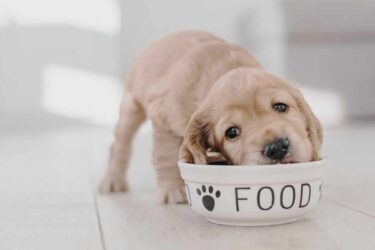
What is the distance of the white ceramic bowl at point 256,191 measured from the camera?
137cm

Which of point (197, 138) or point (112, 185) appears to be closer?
point (197, 138)

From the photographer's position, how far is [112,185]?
2.21 m

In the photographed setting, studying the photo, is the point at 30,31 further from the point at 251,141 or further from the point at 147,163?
the point at 251,141

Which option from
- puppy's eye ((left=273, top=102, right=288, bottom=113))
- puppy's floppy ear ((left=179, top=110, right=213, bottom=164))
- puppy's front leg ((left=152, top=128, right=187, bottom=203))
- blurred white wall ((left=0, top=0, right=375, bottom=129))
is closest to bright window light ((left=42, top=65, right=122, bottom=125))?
blurred white wall ((left=0, top=0, right=375, bottom=129))

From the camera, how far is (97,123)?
5906 mm

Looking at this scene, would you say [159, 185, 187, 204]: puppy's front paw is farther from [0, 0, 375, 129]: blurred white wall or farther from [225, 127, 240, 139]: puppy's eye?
[0, 0, 375, 129]: blurred white wall

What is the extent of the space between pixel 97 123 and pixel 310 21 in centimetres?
199

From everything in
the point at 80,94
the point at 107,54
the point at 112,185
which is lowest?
the point at 80,94

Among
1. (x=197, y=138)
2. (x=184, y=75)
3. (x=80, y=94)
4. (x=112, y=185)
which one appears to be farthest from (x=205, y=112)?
(x=80, y=94)

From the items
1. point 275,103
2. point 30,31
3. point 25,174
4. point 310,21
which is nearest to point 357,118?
point 310,21

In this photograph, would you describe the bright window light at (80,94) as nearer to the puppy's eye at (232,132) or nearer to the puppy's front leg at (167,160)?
the puppy's front leg at (167,160)

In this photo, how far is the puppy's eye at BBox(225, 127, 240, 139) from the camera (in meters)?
1.50

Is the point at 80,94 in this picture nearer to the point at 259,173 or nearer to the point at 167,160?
the point at 167,160

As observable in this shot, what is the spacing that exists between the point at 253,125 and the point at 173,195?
477mm
